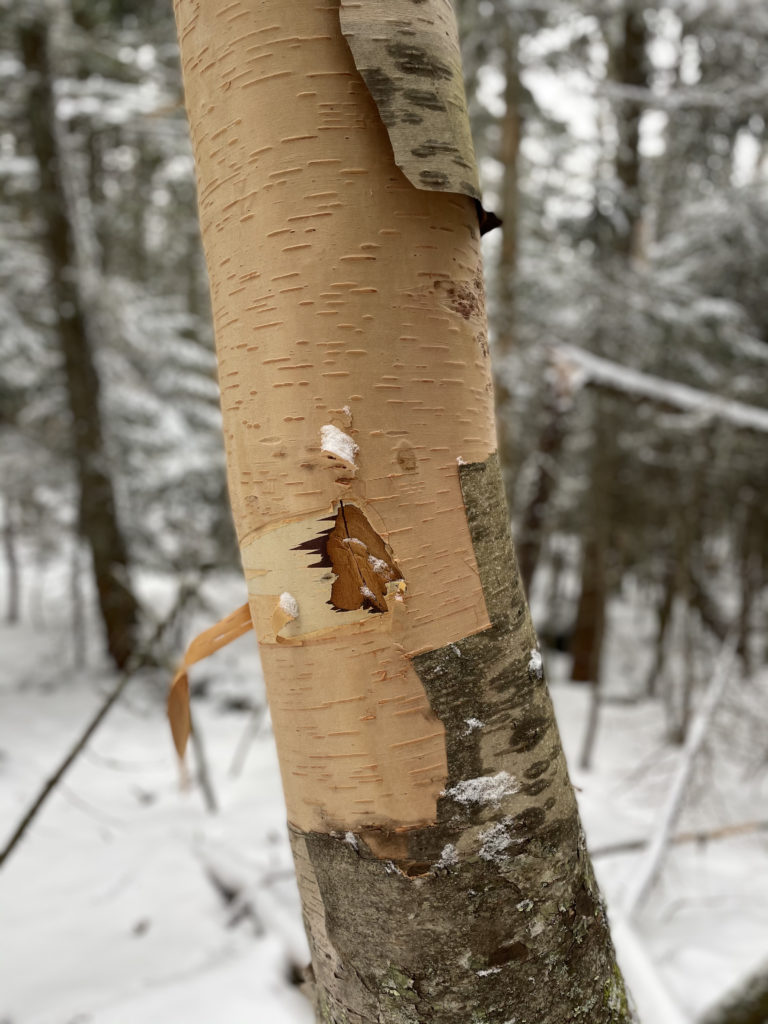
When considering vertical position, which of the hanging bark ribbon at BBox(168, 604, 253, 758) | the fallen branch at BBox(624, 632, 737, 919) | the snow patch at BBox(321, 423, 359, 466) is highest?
the snow patch at BBox(321, 423, 359, 466)

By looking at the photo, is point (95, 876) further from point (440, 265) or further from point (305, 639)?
point (440, 265)

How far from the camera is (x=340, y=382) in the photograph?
1.83ft

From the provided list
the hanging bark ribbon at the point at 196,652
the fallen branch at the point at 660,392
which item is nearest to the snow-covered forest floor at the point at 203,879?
the hanging bark ribbon at the point at 196,652

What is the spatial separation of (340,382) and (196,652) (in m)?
0.39

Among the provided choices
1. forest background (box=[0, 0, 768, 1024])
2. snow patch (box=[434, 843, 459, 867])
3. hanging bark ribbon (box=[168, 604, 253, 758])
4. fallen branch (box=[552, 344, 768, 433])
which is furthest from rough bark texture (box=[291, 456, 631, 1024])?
fallen branch (box=[552, 344, 768, 433])

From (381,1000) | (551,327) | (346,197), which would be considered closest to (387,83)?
(346,197)

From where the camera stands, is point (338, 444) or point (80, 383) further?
point (80, 383)

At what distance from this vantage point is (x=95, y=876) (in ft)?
9.20

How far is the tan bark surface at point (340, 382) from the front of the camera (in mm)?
553

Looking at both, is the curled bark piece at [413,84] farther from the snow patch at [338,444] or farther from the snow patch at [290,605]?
the snow patch at [290,605]

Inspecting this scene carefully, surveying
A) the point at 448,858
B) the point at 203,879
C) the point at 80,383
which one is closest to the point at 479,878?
the point at 448,858

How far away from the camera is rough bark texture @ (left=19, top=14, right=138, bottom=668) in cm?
633

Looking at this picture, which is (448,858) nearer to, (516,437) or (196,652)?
(196,652)

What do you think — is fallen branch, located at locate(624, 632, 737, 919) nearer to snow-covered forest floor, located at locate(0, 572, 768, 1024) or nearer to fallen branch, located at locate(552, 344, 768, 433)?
snow-covered forest floor, located at locate(0, 572, 768, 1024)
